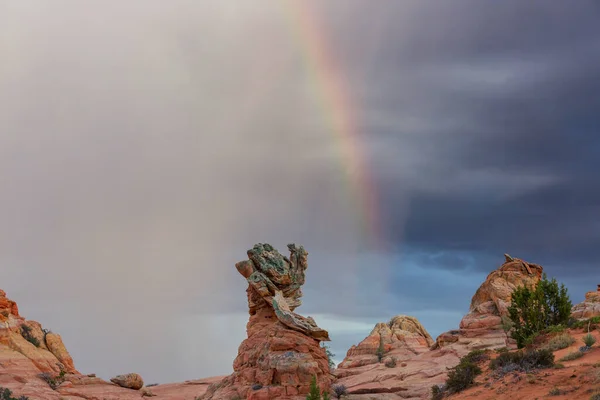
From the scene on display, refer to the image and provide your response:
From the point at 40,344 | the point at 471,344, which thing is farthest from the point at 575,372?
the point at 40,344

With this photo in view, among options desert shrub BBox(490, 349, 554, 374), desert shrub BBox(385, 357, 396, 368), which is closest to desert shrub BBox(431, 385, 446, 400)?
desert shrub BBox(490, 349, 554, 374)

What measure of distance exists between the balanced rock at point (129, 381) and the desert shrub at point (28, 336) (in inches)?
366

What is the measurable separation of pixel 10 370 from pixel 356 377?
1330 inches

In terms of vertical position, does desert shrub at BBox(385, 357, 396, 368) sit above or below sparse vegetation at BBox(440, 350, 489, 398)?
above

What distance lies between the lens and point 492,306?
2881 inches

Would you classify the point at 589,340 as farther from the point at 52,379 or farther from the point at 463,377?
the point at 52,379

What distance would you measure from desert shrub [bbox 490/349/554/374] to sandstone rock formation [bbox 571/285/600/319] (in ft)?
68.4

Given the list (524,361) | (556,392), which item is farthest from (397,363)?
(556,392)

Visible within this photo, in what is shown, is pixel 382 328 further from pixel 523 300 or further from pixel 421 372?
pixel 523 300

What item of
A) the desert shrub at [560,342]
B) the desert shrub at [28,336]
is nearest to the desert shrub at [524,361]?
the desert shrub at [560,342]

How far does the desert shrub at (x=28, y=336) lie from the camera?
7525cm

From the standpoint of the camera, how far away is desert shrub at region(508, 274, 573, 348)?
51.2 metres

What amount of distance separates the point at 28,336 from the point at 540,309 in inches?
2137

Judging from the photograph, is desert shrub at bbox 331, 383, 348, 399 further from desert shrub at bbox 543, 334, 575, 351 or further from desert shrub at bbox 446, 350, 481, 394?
desert shrub at bbox 543, 334, 575, 351
